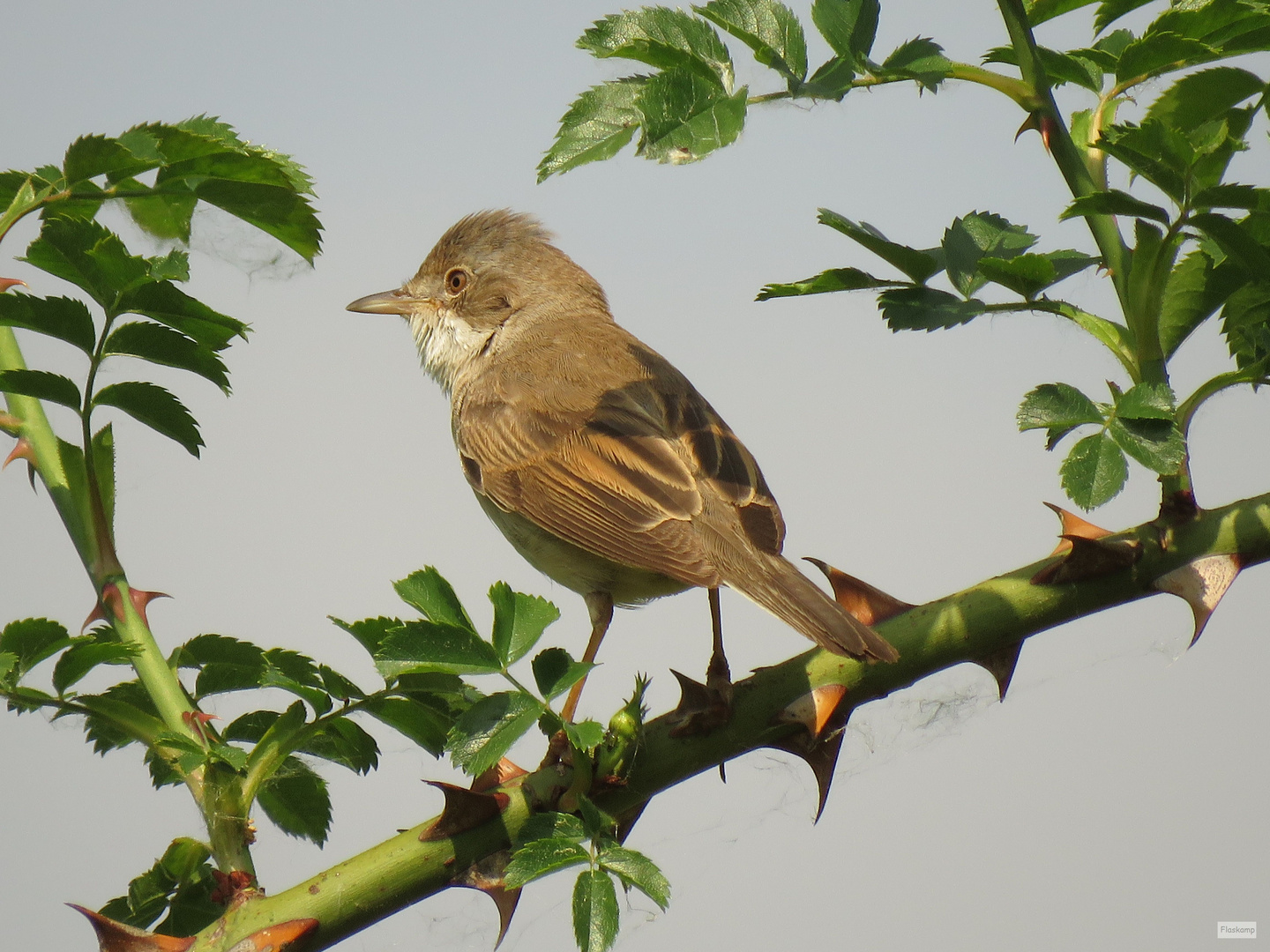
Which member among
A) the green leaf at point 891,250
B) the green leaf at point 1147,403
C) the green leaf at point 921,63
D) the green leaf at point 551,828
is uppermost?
the green leaf at point 921,63

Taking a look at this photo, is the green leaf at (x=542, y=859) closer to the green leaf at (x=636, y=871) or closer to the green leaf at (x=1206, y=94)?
the green leaf at (x=636, y=871)

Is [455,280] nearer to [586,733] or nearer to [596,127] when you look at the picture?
[596,127]

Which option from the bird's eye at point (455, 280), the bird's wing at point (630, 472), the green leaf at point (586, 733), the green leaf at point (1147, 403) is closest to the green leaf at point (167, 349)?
the green leaf at point (586, 733)

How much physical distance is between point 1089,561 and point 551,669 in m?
0.81

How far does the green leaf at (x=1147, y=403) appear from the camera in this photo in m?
1.65

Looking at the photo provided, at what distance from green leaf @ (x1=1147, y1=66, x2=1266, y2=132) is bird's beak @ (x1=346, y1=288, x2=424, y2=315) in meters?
3.65

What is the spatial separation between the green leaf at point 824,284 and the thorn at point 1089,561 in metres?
0.50

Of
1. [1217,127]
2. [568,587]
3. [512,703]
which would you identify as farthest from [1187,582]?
[568,587]

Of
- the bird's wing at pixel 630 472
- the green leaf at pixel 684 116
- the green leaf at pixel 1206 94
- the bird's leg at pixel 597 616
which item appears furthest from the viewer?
the bird's leg at pixel 597 616

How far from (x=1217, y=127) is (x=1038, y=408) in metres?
0.53

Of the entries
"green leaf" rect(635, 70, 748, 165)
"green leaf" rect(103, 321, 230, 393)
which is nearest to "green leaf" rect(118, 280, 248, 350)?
"green leaf" rect(103, 321, 230, 393)

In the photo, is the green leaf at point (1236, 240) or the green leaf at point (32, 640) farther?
the green leaf at point (32, 640)

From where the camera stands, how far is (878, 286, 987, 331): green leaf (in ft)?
6.03

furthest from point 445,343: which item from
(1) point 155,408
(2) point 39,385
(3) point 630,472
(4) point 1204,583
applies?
(4) point 1204,583
